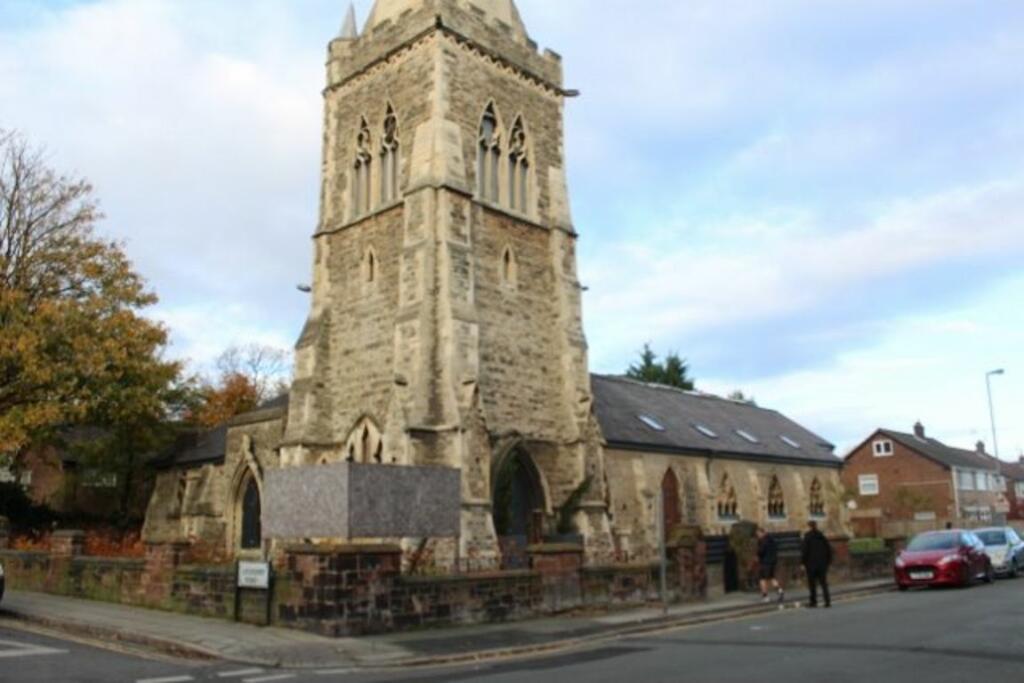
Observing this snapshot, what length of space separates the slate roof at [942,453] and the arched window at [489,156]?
1643 inches

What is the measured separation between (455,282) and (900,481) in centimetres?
4468

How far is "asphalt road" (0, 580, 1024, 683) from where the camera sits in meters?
8.87

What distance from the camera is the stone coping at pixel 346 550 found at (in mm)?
12812

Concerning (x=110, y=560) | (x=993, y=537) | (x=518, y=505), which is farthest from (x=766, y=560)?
(x=110, y=560)

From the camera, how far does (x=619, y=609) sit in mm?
16688

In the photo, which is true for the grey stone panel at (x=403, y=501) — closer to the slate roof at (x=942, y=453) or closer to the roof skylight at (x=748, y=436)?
the roof skylight at (x=748, y=436)

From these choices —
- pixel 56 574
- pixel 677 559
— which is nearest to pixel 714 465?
pixel 677 559

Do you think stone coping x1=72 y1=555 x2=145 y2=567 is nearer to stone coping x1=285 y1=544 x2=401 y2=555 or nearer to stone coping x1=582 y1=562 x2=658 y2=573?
stone coping x1=285 y1=544 x2=401 y2=555

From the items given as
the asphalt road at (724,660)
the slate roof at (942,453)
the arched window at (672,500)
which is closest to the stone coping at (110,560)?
the asphalt road at (724,660)

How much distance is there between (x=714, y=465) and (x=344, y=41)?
19.9 metres

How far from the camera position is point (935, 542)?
21234 millimetres

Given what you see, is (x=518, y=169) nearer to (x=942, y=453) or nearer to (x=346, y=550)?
(x=346, y=550)

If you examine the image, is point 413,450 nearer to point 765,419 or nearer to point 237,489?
point 237,489

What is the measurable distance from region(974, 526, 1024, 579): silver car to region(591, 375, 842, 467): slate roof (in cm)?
958
